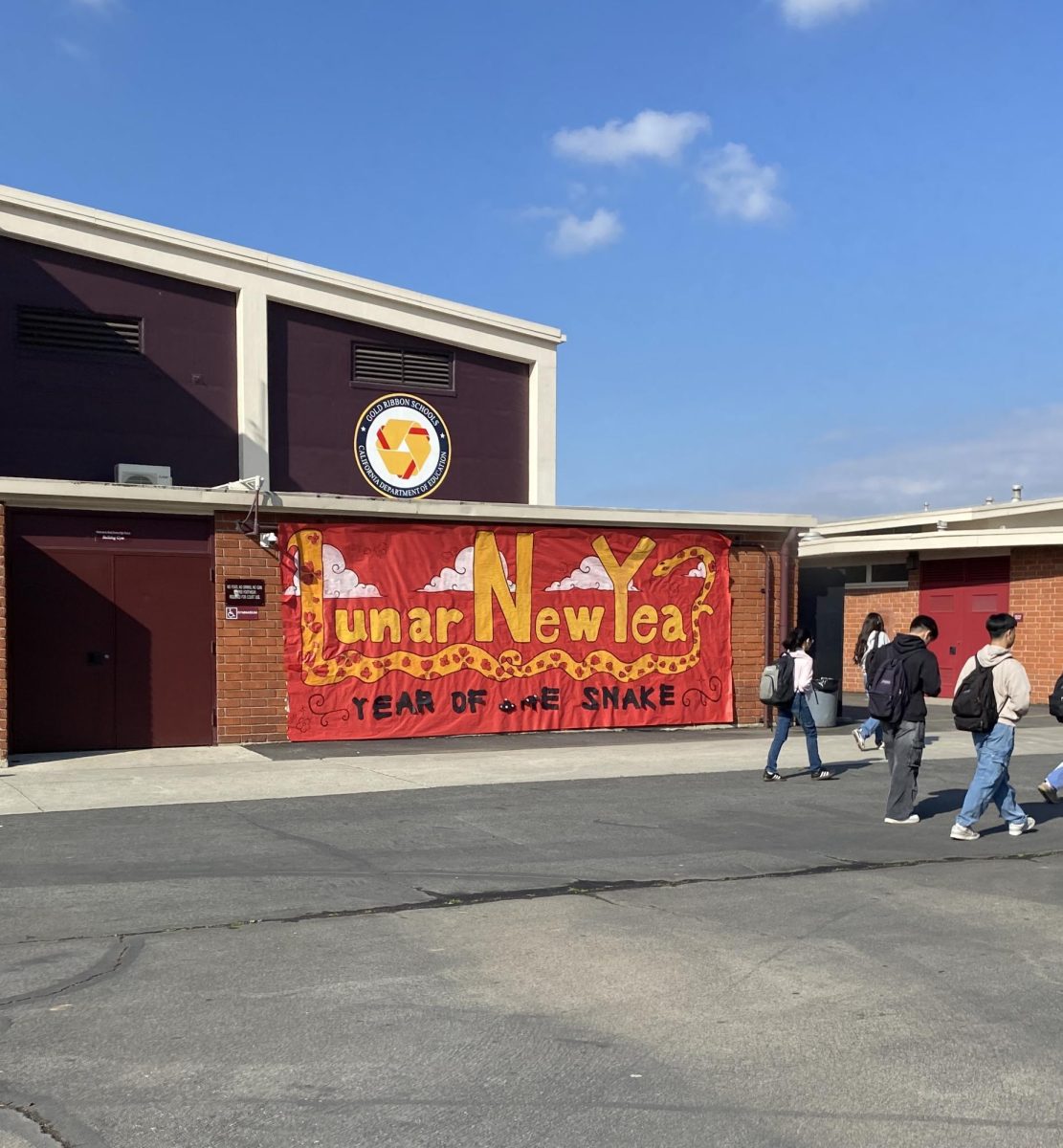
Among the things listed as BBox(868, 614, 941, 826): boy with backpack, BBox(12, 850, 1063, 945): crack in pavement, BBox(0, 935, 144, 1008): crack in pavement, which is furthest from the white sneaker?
BBox(0, 935, 144, 1008): crack in pavement

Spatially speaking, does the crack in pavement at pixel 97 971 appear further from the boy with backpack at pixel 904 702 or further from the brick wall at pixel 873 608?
the brick wall at pixel 873 608

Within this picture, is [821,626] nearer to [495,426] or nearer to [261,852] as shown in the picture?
[495,426]

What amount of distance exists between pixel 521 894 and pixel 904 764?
161 inches

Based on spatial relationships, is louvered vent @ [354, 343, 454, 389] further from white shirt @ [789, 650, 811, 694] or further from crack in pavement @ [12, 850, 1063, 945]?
crack in pavement @ [12, 850, 1063, 945]

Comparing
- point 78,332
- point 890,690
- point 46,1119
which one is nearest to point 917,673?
point 890,690

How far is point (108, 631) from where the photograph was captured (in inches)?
548

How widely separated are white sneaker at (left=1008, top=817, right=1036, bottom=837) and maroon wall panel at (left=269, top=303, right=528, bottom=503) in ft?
42.2

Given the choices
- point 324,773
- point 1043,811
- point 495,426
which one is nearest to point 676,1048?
point 1043,811

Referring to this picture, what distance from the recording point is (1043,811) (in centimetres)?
1080

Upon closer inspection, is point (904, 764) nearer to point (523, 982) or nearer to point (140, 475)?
point (523, 982)

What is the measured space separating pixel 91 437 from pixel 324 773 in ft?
26.7

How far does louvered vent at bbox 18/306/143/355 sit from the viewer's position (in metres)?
17.6

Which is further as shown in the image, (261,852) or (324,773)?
(324,773)

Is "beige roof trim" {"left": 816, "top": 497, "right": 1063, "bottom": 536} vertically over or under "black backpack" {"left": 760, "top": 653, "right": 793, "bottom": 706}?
over
